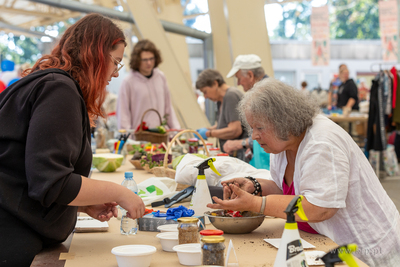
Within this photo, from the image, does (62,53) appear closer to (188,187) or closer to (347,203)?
(188,187)

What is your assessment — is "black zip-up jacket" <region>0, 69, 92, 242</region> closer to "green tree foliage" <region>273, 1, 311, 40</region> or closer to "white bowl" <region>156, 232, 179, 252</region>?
"white bowl" <region>156, 232, 179, 252</region>

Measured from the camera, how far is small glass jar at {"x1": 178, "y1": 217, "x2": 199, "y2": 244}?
4.05 feet

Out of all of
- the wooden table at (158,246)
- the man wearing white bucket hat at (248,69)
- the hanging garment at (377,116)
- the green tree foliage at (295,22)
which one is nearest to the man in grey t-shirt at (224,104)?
the man wearing white bucket hat at (248,69)

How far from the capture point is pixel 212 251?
107 centimetres

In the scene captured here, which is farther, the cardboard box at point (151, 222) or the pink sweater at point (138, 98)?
the pink sweater at point (138, 98)

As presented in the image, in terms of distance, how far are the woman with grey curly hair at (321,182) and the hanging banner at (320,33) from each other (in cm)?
854

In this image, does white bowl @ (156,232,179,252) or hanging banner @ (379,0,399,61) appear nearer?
white bowl @ (156,232,179,252)

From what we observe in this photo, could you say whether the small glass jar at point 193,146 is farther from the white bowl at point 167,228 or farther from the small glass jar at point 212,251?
the small glass jar at point 212,251

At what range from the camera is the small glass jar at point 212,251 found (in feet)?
3.50

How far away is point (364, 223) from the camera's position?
60.1 inches

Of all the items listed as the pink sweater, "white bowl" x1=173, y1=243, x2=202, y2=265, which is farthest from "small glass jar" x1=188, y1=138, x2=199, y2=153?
"white bowl" x1=173, y1=243, x2=202, y2=265

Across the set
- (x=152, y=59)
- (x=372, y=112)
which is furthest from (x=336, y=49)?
(x=152, y=59)

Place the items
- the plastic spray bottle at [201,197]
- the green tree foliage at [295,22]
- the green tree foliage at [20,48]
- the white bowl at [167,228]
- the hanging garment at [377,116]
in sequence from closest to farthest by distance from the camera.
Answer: the white bowl at [167,228] < the plastic spray bottle at [201,197] < the hanging garment at [377,116] < the green tree foliage at [295,22] < the green tree foliage at [20,48]

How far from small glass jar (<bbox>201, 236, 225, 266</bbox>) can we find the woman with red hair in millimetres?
326
